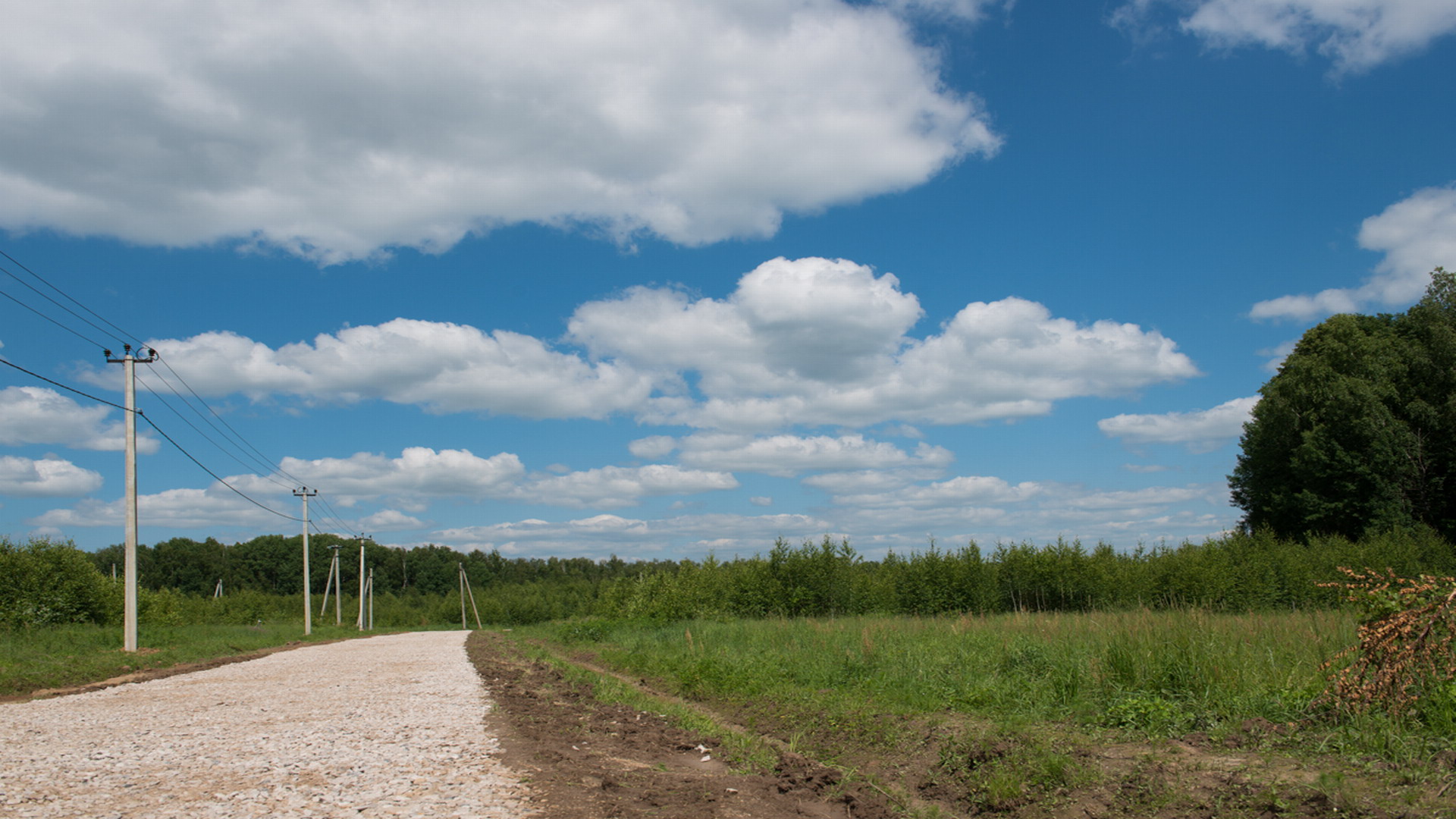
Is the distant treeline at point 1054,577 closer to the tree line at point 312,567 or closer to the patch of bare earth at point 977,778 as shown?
the patch of bare earth at point 977,778

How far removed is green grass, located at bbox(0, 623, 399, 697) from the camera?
15.0 m

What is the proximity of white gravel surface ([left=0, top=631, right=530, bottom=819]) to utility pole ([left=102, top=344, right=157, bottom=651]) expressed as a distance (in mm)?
8270

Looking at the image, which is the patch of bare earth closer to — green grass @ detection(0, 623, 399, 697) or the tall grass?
the tall grass

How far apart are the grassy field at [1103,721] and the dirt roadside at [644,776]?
64cm

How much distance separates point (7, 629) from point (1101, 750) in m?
33.2

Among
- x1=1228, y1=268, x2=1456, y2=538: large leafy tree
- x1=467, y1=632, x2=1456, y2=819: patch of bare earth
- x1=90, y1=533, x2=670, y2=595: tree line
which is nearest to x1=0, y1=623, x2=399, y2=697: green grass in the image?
x1=467, y1=632, x2=1456, y2=819: patch of bare earth

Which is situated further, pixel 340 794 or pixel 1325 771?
pixel 340 794

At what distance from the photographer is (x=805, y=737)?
8938 millimetres

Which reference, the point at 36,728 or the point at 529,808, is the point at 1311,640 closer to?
the point at 529,808

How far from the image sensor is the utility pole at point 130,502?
816 inches

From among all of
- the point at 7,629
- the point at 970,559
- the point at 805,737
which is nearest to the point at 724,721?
the point at 805,737

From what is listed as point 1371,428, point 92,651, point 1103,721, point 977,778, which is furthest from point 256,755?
point 1371,428

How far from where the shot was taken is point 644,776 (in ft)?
21.9

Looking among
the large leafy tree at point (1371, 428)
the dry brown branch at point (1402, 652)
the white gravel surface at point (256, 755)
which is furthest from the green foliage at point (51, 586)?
the large leafy tree at point (1371, 428)
